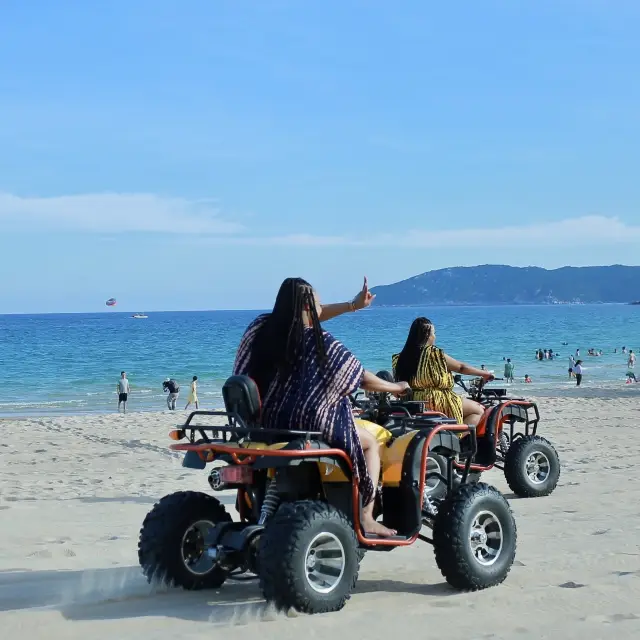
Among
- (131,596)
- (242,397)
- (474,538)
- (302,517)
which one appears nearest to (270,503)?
(302,517)

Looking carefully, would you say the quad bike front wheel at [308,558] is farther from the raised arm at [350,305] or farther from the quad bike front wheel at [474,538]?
the raised arm at [350,305]

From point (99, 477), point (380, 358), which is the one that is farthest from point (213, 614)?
point (380, 358)

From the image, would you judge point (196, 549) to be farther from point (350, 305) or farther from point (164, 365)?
point (164, 365)

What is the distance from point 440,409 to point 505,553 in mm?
3254

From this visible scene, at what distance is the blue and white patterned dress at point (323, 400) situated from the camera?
17.3ft

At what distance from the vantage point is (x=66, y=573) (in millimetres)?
6340

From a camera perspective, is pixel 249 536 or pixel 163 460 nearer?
pixel 249 536

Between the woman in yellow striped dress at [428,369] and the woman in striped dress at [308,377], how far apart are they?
11.7ft

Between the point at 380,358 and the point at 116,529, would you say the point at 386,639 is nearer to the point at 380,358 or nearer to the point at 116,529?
the point at 116,529

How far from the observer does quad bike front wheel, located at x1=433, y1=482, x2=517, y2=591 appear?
221 inches

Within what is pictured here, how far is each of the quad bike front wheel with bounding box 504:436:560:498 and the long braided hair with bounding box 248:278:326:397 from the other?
5135 millimetres

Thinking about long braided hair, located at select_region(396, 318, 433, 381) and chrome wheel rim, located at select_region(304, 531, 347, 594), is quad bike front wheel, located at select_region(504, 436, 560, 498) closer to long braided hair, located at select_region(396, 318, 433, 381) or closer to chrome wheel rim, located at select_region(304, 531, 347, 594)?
long braided hair, located at select_region(396, 318, 433, 381)

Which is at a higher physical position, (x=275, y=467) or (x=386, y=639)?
(x=275, y=467)

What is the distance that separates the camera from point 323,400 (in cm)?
529
